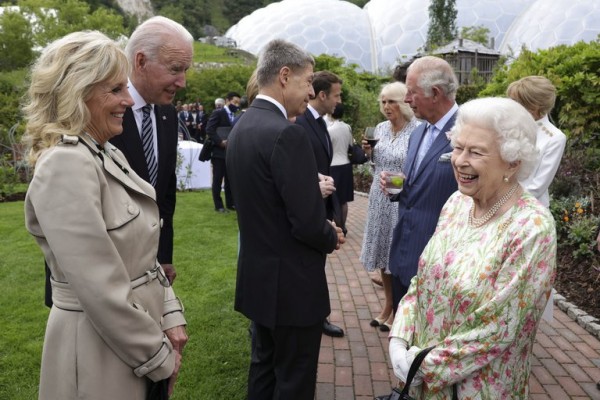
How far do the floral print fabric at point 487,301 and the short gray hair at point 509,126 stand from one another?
0.18 m

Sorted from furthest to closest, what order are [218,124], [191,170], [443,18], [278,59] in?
[443,18] < [191,170] < [218,124] < [278,59]

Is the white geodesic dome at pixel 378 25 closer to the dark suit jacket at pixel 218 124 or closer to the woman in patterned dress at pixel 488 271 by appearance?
the dark suit jacket at pixel 218 124

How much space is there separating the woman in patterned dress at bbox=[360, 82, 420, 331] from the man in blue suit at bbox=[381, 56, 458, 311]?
3.94 feet

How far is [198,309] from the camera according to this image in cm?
493

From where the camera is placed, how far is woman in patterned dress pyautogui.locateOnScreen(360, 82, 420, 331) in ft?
14.8

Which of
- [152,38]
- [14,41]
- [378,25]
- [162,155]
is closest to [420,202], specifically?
[162,155]

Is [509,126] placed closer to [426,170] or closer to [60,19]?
[426,170]

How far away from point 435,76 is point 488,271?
157 cm

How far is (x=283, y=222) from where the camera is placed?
251cm

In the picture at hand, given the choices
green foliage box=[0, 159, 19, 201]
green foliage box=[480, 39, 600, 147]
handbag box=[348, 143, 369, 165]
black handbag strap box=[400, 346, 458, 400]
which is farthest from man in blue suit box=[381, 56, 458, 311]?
green foliage box=[0, 159, 19, 201]

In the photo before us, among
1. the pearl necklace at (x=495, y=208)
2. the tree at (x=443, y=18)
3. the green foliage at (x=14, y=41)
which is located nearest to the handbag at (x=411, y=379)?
the pearl necklace at (x=495, y=208)

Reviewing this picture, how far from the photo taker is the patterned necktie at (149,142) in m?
2.75

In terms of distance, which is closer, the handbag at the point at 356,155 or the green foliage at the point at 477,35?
the handbag at the point at 356,155

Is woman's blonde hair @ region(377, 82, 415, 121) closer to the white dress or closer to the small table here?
the white dress
